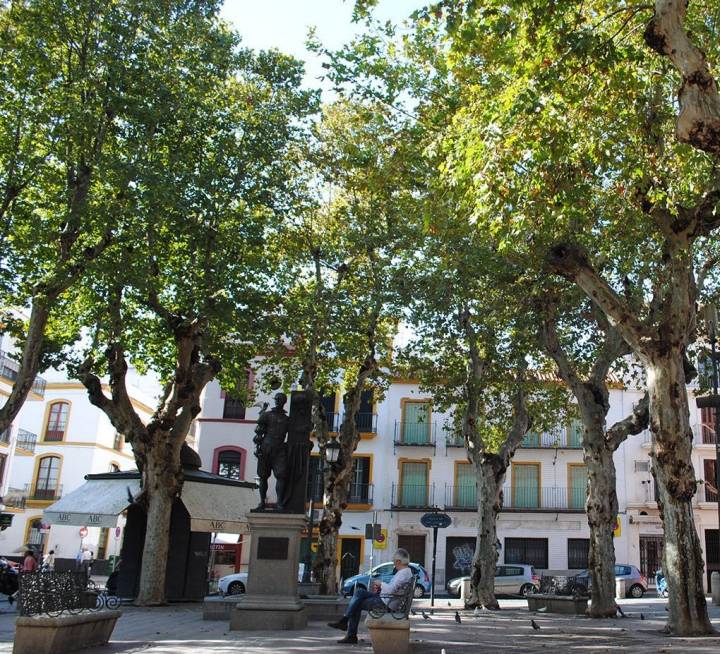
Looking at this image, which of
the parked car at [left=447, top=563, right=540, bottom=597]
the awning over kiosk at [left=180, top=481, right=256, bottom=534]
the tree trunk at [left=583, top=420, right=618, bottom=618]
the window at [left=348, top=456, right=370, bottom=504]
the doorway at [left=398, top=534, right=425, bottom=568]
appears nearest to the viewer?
the tree trunk at [left=583, top=420, right=618, bottom=618]

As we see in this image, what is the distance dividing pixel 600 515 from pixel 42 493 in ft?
120

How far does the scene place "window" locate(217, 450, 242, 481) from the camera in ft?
124

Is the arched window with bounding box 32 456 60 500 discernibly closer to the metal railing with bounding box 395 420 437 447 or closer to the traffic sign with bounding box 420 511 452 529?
the metal railing with bounding box 395 420 437 447

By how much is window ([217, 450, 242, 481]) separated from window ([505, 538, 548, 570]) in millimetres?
13975

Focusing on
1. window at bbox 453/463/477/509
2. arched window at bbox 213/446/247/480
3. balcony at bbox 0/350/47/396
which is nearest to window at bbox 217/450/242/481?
arched window at bbox 213/446/247/480

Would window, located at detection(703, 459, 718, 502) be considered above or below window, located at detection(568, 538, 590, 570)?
above

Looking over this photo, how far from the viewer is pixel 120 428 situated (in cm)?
1780

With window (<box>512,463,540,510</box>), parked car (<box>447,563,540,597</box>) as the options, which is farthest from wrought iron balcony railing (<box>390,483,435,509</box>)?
parked car (<box>447,563,540,597</box>)

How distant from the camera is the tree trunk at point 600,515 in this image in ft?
53.1

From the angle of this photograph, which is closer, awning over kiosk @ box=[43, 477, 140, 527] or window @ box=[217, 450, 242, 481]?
awning over kiosk @ box=[43, 477, 140, 527]

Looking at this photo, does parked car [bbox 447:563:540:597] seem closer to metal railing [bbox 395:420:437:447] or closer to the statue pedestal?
metal railing [bbox 395:420:437:447]

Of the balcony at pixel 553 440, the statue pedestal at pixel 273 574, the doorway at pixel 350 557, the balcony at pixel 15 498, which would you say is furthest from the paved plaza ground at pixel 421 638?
the balcony at pixel 15 498

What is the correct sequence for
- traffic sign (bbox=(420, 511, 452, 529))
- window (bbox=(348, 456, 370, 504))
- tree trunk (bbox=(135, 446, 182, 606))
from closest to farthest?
1. tree trunk (bbox=(135, 446, 182, 606))
2. traffic sign (bbox=(420, 511, 452, 529))
3. window (bbox=(348, 456, 370, 504))

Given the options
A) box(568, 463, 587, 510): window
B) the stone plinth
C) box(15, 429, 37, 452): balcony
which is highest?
box(15, 429, 37, 452): balcony
